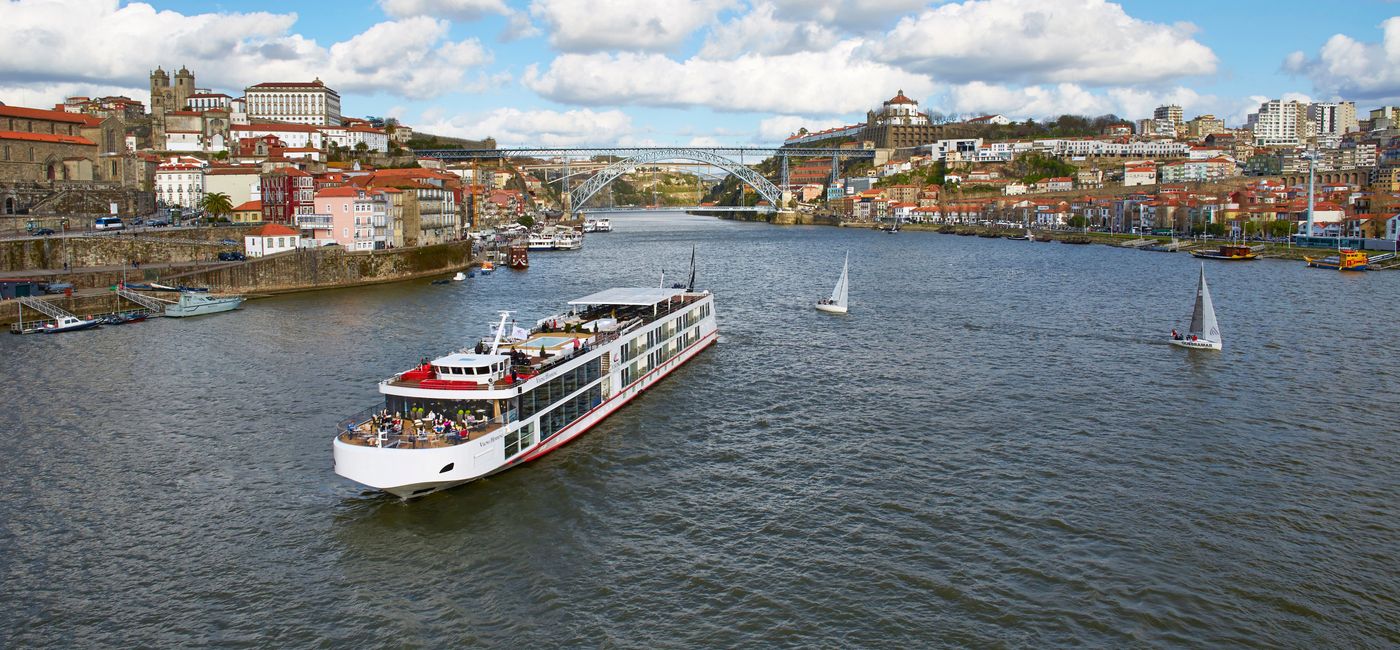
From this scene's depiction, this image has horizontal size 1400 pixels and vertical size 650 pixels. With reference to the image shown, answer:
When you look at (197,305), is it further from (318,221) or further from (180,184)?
(180,184)

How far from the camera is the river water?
11.9 m

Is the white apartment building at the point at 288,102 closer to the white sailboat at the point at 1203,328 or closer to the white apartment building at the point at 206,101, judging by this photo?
the white apartment building at the point at 206,101

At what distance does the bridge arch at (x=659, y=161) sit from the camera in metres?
134

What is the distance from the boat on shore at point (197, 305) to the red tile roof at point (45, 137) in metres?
31.4

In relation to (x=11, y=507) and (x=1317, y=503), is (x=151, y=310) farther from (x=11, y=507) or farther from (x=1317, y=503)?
(x=1317, y=503)

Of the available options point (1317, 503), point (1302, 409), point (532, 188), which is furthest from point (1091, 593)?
point (532, 188)


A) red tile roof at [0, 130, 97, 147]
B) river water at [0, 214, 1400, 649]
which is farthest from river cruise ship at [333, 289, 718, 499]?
red tile roof at [0, 130, 97, 147]

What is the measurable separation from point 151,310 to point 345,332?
9.05m

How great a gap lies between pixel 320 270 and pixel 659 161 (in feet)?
325

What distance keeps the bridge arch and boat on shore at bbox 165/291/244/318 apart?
95.9m

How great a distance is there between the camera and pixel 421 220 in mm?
57000

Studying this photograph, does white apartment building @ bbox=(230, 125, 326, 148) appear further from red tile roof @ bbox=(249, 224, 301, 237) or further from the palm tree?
red tile roof @ bbox=(249, 224, 301, 237)

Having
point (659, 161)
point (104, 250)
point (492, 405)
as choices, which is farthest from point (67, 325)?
point (659, 161)

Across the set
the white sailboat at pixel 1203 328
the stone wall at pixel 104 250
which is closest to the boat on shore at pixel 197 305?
the stone wall at pixel 104 250
